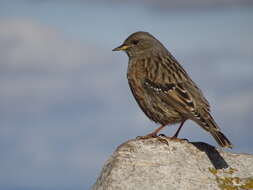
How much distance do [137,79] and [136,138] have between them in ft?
8.28

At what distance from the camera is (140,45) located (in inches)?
524

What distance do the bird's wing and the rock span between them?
159cm

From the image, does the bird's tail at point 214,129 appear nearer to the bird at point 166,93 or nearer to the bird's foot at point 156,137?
the bird at point 166,93

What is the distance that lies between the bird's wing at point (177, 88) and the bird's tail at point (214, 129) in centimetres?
30

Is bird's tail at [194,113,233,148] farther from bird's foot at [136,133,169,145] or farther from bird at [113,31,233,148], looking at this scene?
bird's foot at [136,133,169,145]

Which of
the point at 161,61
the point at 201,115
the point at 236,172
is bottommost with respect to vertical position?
the point at 236,172

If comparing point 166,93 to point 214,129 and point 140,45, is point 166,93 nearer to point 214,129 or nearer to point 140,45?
point 214,129

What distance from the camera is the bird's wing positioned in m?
10.8

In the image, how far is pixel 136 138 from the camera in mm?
9719

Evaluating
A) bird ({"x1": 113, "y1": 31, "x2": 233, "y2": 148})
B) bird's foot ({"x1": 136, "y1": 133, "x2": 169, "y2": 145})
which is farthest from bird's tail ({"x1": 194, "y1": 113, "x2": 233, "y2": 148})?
bird's foot ({"x1": 136, "y1": 133, "x2": 169, "y2": 145})

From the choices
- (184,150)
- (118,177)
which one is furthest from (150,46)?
(118,177)

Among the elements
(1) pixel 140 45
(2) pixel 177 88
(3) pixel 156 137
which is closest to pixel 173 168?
(3) pixel 156 137

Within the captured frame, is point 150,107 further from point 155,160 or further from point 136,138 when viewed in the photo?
point 155,160

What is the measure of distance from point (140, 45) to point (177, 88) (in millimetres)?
2511
